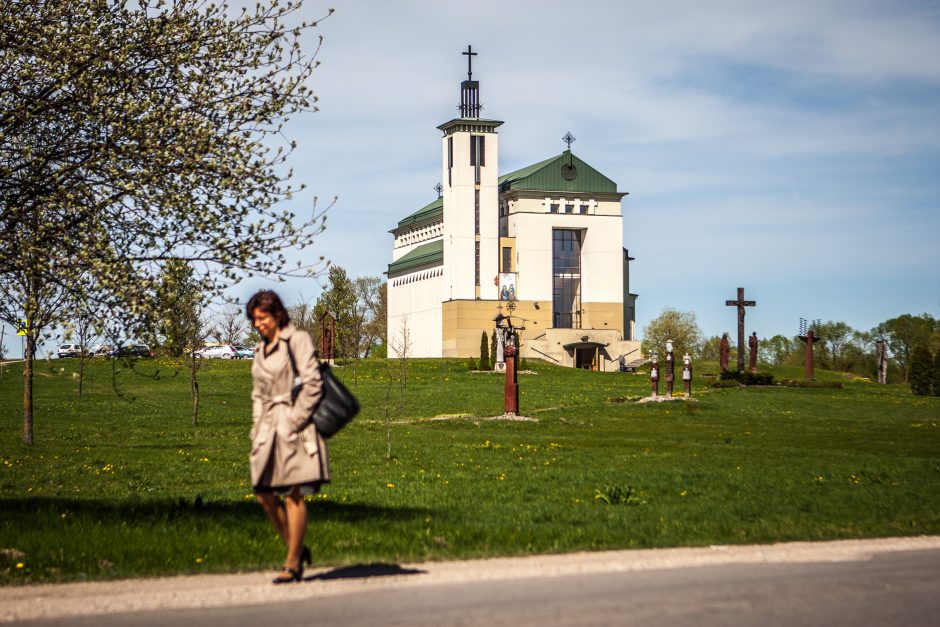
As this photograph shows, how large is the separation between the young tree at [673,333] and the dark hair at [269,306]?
10945 centimetres

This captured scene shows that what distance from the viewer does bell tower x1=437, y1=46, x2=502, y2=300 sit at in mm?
106750

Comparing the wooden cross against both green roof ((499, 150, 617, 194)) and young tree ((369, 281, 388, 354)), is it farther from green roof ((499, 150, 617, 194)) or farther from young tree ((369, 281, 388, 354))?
young tree ((369, 281, 388, 354))

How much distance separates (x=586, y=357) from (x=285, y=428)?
98099mm

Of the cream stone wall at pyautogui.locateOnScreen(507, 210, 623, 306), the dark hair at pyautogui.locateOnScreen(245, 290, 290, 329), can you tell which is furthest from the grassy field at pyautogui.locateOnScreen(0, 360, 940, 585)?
the cream stone wall at pyautogui.locateOnScreen(507, 210, 623, 306)

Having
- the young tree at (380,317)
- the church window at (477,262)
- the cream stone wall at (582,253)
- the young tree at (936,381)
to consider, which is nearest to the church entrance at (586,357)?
the cream stone wall at (582,253)

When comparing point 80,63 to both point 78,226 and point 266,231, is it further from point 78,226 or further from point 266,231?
point 266,231

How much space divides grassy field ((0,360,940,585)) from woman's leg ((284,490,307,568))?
1.36m

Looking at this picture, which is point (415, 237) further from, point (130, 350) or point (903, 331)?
point (130, 350)

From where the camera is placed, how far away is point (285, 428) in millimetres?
8586

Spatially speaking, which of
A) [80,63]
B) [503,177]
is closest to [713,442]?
[80,63]

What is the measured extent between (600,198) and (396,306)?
25.0 meters

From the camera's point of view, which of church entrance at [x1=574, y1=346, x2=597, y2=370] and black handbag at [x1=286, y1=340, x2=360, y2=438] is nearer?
black handbag at [x1=286, y1=340, x2=360, y2=438]

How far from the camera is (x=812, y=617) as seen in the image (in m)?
7.75

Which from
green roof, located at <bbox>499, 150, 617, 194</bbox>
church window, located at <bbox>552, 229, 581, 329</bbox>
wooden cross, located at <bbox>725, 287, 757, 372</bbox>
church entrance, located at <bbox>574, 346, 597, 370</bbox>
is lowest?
church entrance, located at <bbox>574, 346, 597, 370</bbox>
